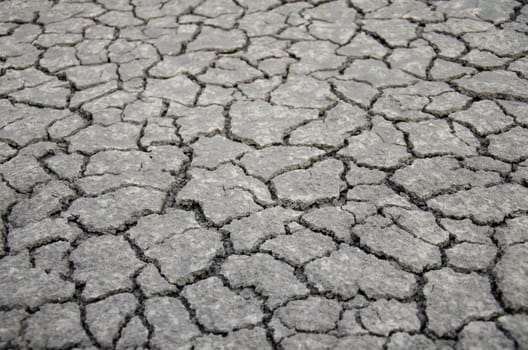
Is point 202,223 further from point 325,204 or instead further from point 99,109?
point 99,109

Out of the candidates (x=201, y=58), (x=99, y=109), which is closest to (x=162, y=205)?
(x=99, y=109)

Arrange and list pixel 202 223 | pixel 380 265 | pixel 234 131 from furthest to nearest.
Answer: pixel 234 131, pixel 202 223, pixel 380 265

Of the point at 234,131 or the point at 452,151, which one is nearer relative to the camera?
the point at 452,151

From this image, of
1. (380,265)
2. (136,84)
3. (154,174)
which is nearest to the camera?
(380,265)

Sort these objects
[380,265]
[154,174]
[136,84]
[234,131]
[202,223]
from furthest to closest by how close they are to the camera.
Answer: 1. [136,84]
2. [234,131]
3. [154,174]
4. [202,223]
5. [380,265]

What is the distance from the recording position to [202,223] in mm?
2705

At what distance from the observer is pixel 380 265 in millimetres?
2459

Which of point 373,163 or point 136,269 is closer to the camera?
point 136,269

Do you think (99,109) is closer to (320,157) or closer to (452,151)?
(320,157)

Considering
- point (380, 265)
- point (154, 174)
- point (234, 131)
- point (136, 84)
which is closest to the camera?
point (380, 265)

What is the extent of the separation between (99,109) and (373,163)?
1.62m

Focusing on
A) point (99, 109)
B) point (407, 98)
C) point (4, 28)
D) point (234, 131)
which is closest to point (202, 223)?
point (234, 131)

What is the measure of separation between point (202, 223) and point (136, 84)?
135cm

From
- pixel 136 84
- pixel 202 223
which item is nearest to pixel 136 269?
pixel 202 223
